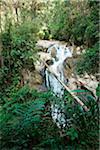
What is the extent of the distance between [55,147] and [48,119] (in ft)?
1.33

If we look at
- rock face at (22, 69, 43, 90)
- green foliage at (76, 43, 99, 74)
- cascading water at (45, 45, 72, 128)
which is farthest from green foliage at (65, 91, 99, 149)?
rock face at (22, 69, 43, 90)

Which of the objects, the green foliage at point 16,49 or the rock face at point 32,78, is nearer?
the green foliage at point 16,49

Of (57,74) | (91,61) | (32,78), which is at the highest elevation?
(91,61)

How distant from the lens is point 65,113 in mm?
2633

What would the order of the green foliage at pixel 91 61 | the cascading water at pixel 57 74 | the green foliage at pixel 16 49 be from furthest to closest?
the green foliage at pixel 16 49, the green foliage at pixel 91 61, the cascading water at pixel 57 74

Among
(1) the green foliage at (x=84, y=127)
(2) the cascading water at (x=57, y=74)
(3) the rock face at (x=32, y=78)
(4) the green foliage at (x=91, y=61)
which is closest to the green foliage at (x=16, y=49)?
(3) the rock face at (x=32, y=78)

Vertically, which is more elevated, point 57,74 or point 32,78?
point 57,74

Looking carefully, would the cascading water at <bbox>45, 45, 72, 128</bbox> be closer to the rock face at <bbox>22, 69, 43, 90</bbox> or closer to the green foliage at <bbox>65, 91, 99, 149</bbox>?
the green foliage at <bbox>65, 91, 99, 149</bbox>

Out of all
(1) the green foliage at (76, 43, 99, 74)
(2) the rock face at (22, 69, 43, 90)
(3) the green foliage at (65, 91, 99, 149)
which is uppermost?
(1) the green foliage at (76, 43, 99, 74)

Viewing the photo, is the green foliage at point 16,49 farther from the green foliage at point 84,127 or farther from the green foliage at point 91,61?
the green foliage at point 84,127

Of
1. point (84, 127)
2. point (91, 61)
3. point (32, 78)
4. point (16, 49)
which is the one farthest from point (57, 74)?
point (84, 127)

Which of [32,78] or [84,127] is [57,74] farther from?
[84,127]

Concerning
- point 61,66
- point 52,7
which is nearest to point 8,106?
point 61,66

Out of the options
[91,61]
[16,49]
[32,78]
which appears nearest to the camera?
[91,61]
